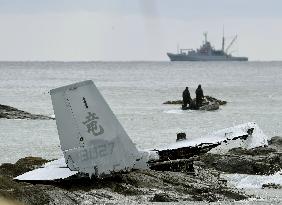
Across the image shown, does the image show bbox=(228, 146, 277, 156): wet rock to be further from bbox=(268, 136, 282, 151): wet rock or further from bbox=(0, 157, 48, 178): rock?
bbox=(0, 157, 48, 178): rock

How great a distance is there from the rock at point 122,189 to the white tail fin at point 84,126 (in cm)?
46

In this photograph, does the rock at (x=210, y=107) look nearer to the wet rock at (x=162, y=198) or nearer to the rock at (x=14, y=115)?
the rock at (x=14, y=115)

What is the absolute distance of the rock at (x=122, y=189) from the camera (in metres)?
14.5

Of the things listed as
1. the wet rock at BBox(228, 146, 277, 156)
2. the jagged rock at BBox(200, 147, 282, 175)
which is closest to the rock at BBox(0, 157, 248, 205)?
the jagged rock at BBox(200, 147, 282, 175)

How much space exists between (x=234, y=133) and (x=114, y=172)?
16.3 ft

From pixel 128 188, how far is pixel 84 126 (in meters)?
1.74

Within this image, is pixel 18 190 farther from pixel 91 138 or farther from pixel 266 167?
pixel 266 167

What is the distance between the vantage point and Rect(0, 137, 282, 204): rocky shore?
1458 centimetres

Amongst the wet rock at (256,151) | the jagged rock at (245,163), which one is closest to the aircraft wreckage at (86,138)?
the jagged rock at (245,163)

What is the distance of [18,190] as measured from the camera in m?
14.3

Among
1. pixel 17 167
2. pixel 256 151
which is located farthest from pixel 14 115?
pixel 17 167

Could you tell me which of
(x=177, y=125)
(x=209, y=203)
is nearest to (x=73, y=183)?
(x=209, y=203)

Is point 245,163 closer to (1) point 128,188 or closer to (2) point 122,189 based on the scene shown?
(1) point 128,188

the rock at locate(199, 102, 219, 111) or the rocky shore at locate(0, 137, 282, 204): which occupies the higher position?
the rocky shore at locate(0, 137, 282, 204)
